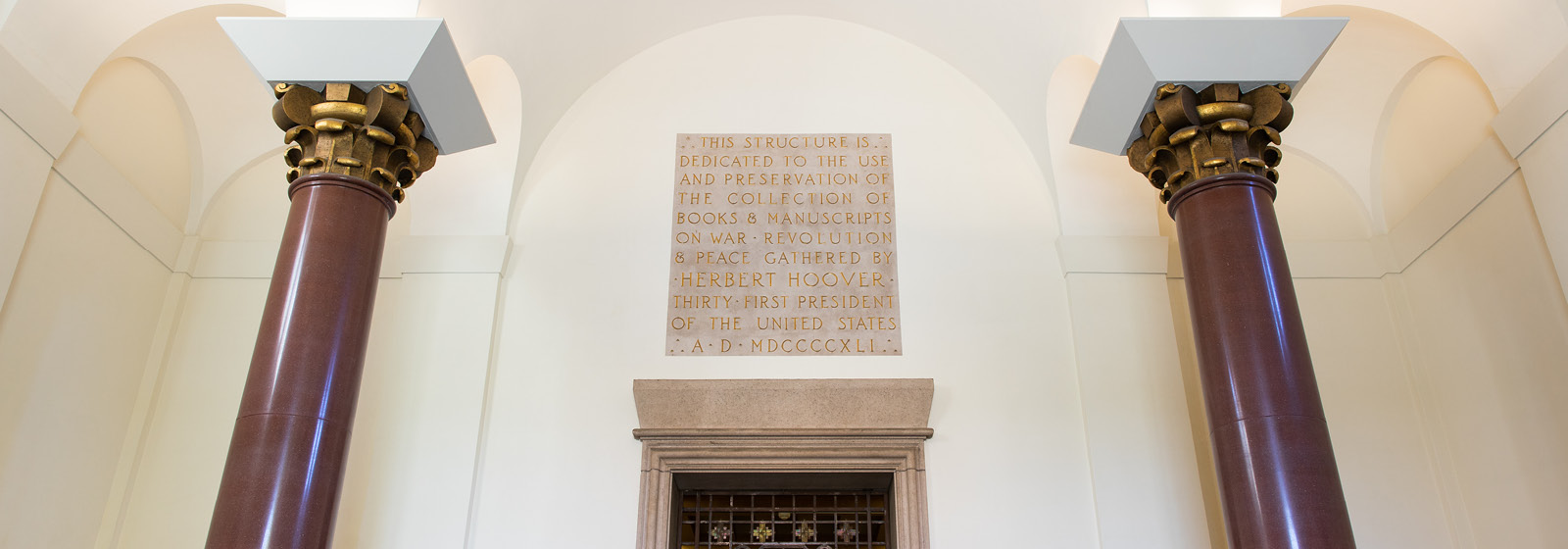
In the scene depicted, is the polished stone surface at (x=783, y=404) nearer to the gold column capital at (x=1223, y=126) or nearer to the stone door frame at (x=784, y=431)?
the stone door frame at (x=784, y=431)

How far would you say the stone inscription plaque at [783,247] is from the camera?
19.8 ft

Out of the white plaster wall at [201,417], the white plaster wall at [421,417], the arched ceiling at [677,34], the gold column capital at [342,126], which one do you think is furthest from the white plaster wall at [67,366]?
the gold column capital at [342,126]

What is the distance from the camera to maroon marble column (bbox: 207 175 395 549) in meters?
3.92

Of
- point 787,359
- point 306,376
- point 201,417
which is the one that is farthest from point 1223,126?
point 201,417

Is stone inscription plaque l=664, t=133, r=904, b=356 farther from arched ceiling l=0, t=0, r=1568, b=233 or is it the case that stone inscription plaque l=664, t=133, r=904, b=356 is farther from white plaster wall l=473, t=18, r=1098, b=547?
arched ceiling l=0, t=0, r=1568, b=233

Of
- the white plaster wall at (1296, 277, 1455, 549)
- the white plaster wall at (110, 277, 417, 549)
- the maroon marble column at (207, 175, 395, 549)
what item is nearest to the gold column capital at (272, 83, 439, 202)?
the maroon marble column at (207, 175, 395, 549)

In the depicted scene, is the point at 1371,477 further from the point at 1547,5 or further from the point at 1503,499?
the point at 1547,5

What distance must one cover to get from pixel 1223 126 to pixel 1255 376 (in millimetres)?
1160

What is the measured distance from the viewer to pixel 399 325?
6043mm

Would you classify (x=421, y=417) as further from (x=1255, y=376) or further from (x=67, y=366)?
(x=1255, y=376)

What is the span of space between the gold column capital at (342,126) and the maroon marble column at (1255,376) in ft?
11.7

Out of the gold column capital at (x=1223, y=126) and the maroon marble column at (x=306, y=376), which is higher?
the gold column capital at (x=1223, y=126)

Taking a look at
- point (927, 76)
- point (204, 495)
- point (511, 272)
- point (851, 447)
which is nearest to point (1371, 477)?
point (851, 447)

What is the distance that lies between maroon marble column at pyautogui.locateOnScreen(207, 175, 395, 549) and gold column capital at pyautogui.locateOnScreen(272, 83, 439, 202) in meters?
0.09
